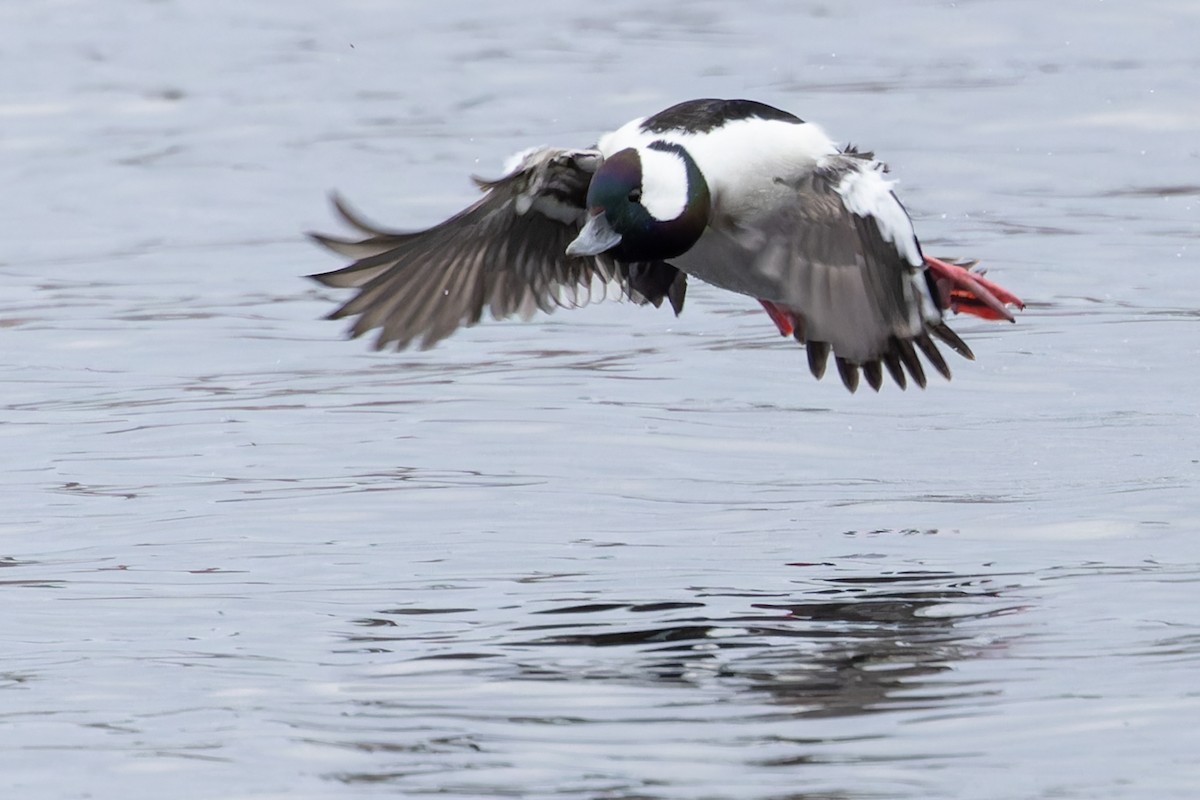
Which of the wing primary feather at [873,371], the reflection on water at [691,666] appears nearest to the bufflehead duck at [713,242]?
the wing primary feather at [873,371]

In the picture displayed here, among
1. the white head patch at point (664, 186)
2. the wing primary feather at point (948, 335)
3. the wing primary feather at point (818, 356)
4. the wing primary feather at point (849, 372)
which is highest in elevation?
the white head patch at point (664, 186)

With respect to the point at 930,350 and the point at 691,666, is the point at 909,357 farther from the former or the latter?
the point at 691,666

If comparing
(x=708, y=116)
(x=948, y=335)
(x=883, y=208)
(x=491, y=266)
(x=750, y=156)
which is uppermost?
(x=708, y=116)

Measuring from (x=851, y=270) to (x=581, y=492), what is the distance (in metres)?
1.19

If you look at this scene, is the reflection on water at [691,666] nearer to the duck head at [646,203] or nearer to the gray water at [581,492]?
the gray water at [581,492]

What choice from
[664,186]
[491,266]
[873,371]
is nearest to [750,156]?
[664,186]

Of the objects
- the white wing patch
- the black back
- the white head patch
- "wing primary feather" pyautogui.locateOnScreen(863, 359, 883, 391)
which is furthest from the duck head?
"wing primary feather" pyautogui.locateOnScreen(863, 359, 883, 391)

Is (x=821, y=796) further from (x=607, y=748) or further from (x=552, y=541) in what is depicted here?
(x=552, y=541)

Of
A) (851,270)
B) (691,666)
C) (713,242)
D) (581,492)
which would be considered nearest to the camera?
(691,666)

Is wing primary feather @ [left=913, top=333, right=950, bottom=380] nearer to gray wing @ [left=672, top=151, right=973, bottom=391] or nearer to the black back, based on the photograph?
gray wing @ [left=672, top=151, right=973, bottom=391]

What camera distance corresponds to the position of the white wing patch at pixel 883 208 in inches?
269

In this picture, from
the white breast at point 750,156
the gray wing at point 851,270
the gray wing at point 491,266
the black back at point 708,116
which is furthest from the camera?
the gray wing at point 491,266

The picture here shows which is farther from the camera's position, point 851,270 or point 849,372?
point 849,372

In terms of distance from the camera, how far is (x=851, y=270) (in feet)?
22.4
